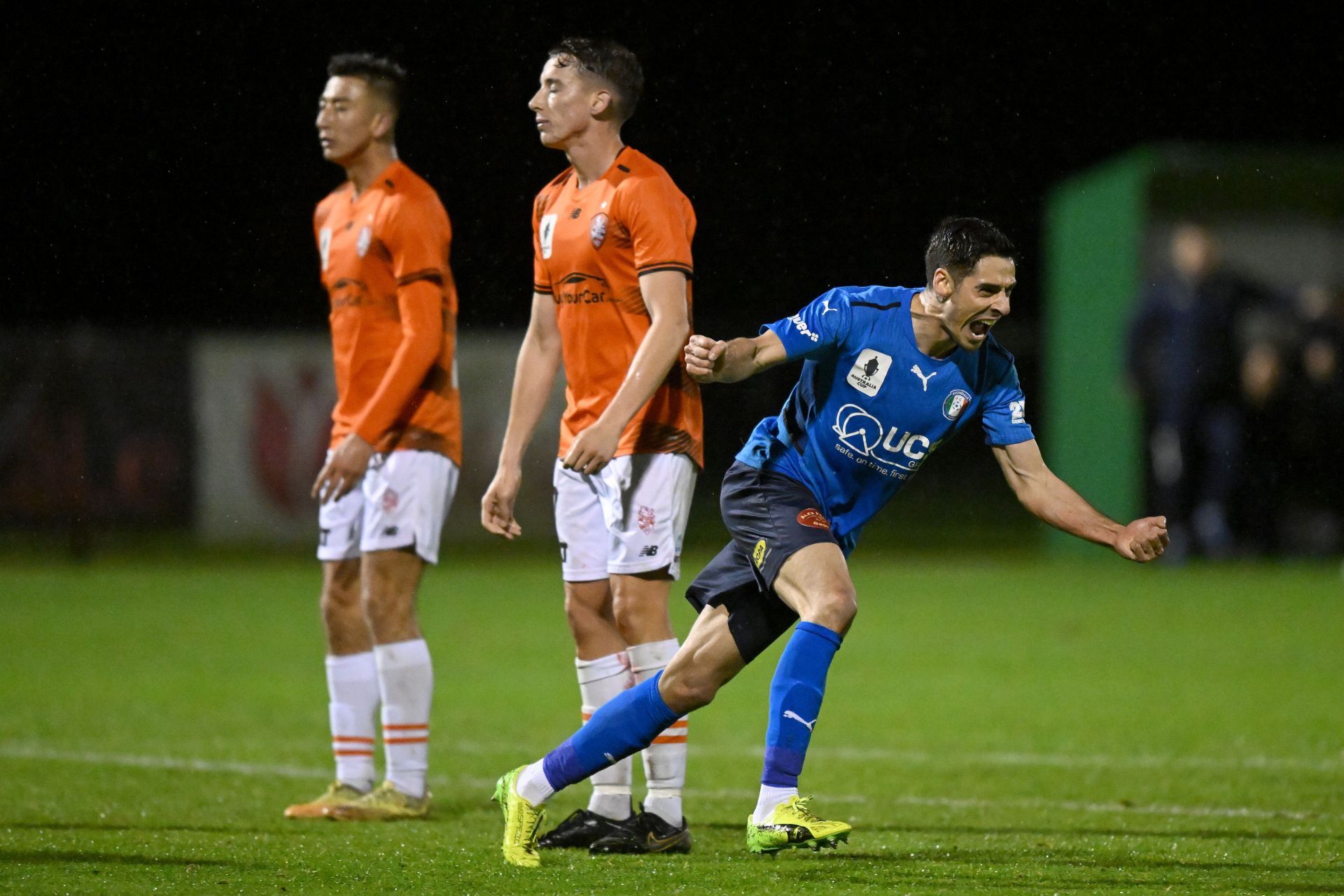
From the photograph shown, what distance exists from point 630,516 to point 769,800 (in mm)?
1121

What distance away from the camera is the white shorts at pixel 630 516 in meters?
5.11

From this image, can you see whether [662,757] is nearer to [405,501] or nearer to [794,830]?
[794,830]

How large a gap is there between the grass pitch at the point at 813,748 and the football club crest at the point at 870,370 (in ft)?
4.51

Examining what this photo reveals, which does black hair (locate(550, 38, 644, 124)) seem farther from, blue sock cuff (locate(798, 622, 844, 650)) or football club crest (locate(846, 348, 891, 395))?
blue sock cuff (locate(798, 622, 844, 650))

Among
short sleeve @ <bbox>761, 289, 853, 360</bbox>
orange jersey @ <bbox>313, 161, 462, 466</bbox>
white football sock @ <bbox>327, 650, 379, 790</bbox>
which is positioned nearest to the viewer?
short sleeve @ <bbox>761, 289, 853, 360</bbox>

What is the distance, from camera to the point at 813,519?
4.70 meters

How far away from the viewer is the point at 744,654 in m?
4.65

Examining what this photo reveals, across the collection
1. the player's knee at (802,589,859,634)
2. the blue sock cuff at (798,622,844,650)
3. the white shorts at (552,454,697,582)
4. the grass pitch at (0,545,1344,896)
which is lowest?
the grass pitch at (0,545,1344,896)

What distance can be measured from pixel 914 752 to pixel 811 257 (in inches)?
692

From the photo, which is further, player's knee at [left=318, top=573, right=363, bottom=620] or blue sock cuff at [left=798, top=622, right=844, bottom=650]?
player's knee at [left=318, top=573, right=363, bottom=620]

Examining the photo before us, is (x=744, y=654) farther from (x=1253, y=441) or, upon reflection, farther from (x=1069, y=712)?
(x=1253, y=441)

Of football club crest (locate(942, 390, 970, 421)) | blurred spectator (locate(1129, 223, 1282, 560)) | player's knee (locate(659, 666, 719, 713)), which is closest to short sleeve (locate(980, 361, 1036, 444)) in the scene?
football club crest (locate(942, 390, 970, 421))

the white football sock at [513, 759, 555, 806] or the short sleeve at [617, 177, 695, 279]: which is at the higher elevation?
the short sleeve at [617, 177, 695, 279]

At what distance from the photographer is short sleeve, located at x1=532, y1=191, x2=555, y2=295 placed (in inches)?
212
